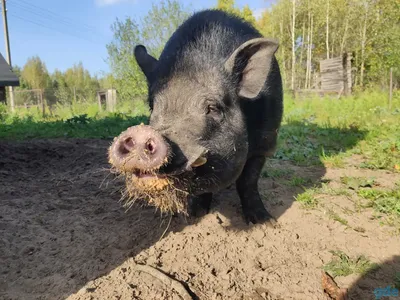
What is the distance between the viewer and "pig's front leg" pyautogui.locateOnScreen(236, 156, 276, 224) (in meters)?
3.53

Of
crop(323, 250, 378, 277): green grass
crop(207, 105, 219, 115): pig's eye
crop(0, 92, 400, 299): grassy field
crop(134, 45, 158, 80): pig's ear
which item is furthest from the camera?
crop(134, 45, 158, 80): pig's ear

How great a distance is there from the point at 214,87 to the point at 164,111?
0.51 metres

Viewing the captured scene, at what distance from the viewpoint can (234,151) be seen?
294cm

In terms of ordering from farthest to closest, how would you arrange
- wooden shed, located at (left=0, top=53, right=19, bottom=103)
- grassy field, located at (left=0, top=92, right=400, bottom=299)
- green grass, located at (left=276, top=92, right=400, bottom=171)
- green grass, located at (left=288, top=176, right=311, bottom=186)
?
1. wooden shed, located at (left=0, top=53, right=19, bottom=103)
2. green grass, located at (left=276, top=92, right=400, bottom=171)
3. green grass, located at (left=288, top=176, right=311, bottom=186)
4. grassy field, located at (left=0, top=92, right=400, bottom=299)

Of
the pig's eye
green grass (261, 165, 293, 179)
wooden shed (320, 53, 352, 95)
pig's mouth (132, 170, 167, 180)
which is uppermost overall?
wooden shed (320, 53, 352, 95)

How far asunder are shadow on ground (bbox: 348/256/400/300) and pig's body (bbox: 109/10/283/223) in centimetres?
111

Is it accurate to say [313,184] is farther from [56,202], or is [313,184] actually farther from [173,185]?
[56,202]

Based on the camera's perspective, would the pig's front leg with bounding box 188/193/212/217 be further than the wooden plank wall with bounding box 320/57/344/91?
No

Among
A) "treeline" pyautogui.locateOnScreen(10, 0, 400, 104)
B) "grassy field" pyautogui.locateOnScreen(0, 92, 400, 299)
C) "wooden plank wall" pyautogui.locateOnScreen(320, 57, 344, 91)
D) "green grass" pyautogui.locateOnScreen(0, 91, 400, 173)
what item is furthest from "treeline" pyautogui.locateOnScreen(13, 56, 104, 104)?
"grassy field" pyautogui.locateOnScreen(0, 92, 400, 299)

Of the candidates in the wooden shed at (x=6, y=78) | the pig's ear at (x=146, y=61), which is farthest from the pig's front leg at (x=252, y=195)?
the wooden shed at (x=6, y=78)

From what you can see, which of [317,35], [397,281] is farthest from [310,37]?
[397,281]

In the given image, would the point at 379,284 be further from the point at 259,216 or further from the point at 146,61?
the point at 146,61

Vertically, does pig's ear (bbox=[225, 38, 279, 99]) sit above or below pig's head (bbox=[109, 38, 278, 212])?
above

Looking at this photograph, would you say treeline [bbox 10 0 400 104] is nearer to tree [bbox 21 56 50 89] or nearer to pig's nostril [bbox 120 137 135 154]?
pig's nostril [bbox 120 137 135 154]
